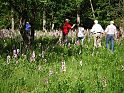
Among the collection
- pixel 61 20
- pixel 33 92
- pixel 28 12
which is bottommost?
pixel 61 20

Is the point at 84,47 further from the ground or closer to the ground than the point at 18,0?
closer to the ground

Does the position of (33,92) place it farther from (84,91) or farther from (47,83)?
(84,91)

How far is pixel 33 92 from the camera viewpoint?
8.67 m

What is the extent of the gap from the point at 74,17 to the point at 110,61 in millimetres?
28492

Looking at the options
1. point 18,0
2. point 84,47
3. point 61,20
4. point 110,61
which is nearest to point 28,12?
point 18,0

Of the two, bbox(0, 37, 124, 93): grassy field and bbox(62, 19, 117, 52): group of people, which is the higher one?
bbox(0, 37, 124, 93): grassy field

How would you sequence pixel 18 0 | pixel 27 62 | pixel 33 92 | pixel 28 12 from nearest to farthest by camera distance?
pixel 33 92, pixel 27 62, pixel 18 0, pixel 28 12

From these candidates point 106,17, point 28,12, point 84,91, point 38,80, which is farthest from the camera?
point 106,17

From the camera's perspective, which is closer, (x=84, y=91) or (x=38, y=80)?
(x=84, y=91)

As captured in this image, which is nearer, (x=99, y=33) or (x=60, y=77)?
(x=60, y=77)

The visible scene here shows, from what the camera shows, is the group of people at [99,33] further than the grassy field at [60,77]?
Yes

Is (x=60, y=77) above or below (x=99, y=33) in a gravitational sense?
above

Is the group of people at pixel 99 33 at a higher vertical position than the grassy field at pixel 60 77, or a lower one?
lower

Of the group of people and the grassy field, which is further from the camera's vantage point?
the group of people
